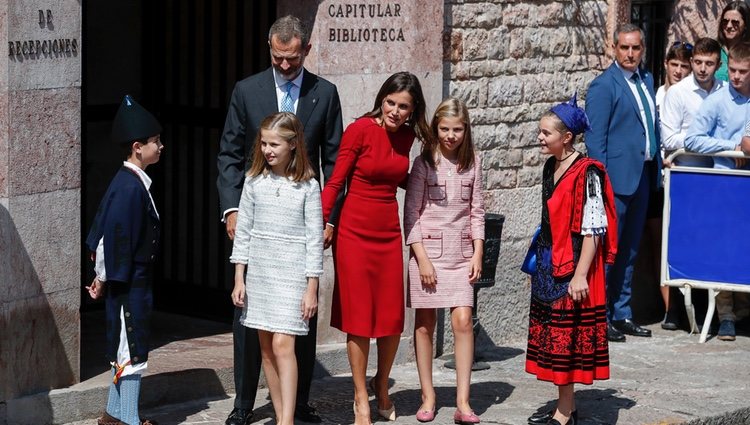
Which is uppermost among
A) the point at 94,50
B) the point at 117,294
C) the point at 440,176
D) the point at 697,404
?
the point at 94,50

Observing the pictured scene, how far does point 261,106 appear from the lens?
833 cm

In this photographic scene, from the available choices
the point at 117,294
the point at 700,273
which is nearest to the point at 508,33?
the point at 700,273

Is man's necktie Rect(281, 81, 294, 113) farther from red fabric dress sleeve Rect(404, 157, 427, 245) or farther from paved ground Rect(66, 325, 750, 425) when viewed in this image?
paved ground Rect(66, 325, 750, 425)

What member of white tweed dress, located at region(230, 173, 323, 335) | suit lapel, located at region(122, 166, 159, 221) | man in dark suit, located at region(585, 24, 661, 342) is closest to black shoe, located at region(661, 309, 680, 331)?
man in dark suit, located at region(585, 24, 661, 342)

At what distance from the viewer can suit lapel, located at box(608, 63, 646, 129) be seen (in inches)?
434

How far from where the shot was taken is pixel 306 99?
838cm

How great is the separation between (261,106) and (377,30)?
179cm

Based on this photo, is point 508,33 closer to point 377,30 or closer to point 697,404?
point 377,30

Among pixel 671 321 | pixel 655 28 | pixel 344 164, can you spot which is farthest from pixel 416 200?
pixel 655 28

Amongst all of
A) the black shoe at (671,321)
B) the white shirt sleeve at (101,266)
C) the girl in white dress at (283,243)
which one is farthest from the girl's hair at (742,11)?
the white shirt sleeve at (101,266)

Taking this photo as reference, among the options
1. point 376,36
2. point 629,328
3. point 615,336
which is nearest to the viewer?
point 376,36

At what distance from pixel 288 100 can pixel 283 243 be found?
0.90m

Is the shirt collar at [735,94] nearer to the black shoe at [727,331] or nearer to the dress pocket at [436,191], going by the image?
the black shoe at [727,331]

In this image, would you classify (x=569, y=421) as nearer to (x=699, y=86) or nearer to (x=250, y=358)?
(x=250, y=358)
